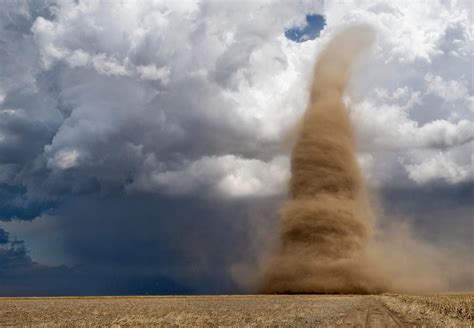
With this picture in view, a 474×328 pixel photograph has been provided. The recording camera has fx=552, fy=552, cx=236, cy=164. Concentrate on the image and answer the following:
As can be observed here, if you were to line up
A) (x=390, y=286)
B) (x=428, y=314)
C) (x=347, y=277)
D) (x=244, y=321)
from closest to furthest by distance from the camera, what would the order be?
(x=244, y=321) < (x=428, y=314) < (x=347, y=277) < (x=390, y=286)

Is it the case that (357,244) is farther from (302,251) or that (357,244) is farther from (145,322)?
(145,322)

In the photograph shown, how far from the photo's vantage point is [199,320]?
32.3 metres

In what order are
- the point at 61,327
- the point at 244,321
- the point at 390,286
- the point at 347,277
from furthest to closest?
the point at 390,286 → the point at 347,277 → the point at 244,321 → the point at 61,327

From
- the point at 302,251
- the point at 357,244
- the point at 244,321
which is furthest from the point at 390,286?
the point at 244,321

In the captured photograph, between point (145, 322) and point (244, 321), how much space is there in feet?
18.5

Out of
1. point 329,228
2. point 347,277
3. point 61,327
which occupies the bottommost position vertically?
point 61,327

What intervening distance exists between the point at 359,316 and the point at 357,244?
50.6 m

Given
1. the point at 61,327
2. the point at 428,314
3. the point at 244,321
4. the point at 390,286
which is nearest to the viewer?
the point at 61,327

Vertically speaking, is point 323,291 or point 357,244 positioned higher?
point 357,244

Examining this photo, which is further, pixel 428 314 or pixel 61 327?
pixel 428 314

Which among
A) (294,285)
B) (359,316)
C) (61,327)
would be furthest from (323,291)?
(61,327)

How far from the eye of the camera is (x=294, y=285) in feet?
281

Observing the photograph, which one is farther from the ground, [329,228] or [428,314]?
[329,228]

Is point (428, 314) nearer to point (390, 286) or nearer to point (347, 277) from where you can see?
point (347, 277)
